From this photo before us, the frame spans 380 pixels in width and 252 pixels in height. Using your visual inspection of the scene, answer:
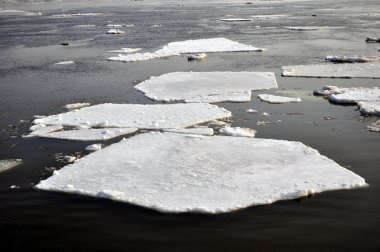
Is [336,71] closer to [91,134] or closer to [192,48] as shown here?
[192,48]

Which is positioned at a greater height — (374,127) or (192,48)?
(192,48)

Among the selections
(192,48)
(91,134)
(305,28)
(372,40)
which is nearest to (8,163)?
(91,134)

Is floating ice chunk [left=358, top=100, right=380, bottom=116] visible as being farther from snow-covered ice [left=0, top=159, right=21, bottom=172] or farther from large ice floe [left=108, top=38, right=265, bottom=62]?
large ice floe [left=108, top=38, right=265, bottom=62]

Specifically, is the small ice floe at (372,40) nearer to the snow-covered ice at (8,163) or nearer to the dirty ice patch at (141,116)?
the dirty ice patch at (141,116)

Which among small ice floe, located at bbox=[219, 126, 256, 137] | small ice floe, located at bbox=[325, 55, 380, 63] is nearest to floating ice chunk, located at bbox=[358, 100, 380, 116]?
small ice floe, located at bbox=[219, 126, 256, 137]

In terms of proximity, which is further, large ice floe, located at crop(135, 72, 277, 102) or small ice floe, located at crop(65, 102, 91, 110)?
large ice floe, located at crop(135, 72, 277, 102)

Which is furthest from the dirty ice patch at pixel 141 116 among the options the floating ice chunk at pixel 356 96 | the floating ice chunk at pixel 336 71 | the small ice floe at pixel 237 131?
the floating ice chunk at pixel 336 71
